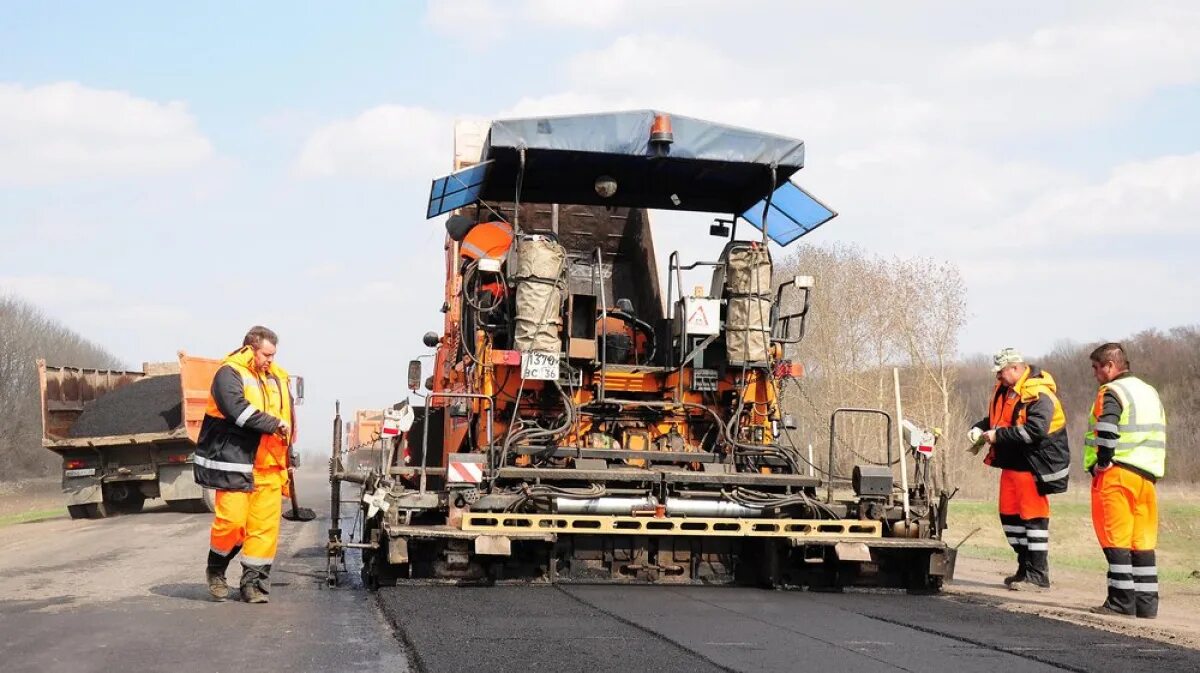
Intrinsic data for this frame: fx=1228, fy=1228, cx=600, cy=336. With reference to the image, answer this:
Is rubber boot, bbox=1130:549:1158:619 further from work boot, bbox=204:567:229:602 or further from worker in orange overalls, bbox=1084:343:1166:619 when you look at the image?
work boot, bbox=204:567:229:602

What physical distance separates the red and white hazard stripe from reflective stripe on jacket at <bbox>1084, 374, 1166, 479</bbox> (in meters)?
3.78

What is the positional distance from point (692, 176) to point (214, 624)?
502 cm

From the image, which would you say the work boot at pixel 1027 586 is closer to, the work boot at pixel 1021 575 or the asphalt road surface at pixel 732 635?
the work boot at pixel 1021 575

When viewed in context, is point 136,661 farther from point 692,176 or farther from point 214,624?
point 692,176

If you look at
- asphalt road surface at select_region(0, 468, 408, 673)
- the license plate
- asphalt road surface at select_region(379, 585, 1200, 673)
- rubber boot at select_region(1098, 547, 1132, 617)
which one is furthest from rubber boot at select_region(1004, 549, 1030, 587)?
asphalt road surface at select_region(0, 468, 408, 673)

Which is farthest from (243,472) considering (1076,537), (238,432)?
(1076,537)

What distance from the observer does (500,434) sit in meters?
8.62

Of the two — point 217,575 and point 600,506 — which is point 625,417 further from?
point 217,575

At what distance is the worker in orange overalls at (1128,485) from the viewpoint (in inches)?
283

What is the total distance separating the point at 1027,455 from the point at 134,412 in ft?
42.9

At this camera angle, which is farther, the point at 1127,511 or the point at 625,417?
the point at 625,417

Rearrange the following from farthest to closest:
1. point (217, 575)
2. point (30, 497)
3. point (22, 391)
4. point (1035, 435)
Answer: point (22, 391) < point (30, 497) < point (1035, 435) < point (217, 575)

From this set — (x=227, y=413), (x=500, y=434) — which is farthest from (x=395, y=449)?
(x=227, y=413)

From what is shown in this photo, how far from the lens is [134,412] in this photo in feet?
56.6
